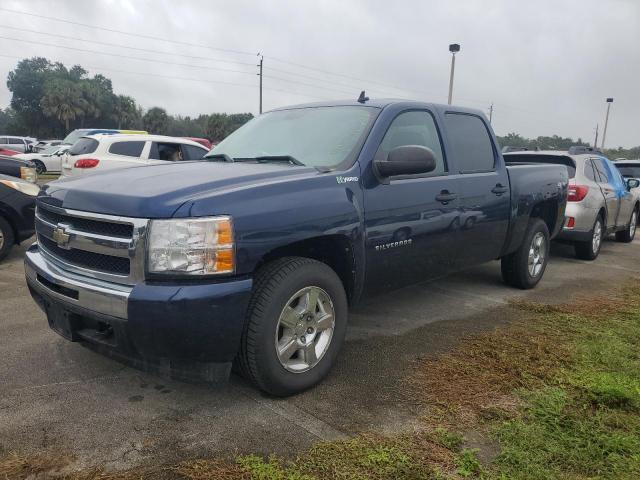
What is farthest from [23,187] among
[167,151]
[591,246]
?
[591,246]

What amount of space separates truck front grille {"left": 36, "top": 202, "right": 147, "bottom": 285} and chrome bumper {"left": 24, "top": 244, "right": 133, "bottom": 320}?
44 millimetres

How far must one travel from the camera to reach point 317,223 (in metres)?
3.16

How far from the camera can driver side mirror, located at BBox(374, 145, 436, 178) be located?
140 inches

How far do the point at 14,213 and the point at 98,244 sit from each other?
442 cm

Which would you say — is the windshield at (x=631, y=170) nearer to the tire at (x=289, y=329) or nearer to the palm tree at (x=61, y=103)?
the tire at (x=289, y=329)

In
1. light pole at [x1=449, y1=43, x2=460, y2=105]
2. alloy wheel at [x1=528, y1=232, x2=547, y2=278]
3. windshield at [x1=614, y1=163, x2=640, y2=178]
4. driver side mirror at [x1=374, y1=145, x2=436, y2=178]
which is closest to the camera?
driver side mirror at [x1=374, y1=145, x2=436, y2=178]

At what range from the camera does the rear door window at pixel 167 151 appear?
37.0ft

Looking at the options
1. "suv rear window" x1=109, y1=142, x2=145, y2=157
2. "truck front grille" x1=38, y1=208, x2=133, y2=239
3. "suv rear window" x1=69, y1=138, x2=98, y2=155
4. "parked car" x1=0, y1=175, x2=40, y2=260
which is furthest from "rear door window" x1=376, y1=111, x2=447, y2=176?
"suv rear window" x1=69, y1=138, x2=98, y2=155

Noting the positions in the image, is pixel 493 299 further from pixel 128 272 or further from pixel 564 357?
pixel 128 272

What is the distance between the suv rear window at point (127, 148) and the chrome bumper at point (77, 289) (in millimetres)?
8117

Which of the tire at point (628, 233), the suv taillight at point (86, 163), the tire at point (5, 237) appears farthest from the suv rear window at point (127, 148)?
the tire at point (628, 233)

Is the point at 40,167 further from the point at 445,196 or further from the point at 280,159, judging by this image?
the point at 445,196

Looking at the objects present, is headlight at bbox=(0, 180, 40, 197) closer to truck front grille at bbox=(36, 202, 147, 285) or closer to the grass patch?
truck front grille at bbox=(36, 202, 147, 285)

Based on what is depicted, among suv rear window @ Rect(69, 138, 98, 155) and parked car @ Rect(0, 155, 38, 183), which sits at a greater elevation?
suv rear window @ Rect(69, 138, 98, 155)
